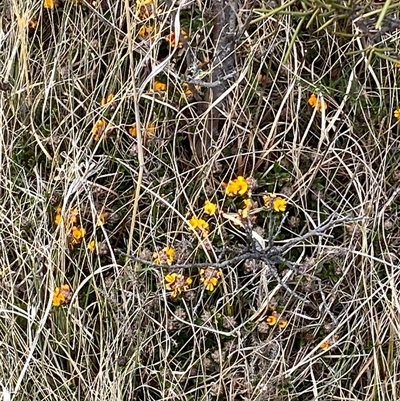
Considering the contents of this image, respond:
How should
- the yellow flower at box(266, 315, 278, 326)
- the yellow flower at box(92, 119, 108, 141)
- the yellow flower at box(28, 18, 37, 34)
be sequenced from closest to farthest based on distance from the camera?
the yellow flower at box(266, 315, 278, 326) < the yellow flower at box(92, 119, 108, 141) < the yellow flower at box(28, 18, 37, 34)

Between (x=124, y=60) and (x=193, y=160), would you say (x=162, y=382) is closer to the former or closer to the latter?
(x=193, y=160)

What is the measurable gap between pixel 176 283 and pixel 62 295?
0.22m

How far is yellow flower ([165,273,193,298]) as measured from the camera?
47.9 inches

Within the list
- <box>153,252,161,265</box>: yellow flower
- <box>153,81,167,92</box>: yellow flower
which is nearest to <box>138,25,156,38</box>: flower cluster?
<box>153,81,167,92</box>: yellow flower

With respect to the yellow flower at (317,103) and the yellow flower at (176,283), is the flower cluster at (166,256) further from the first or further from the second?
the yellow flower at (317,103)

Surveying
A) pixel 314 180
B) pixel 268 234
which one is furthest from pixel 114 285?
pixel 314 180

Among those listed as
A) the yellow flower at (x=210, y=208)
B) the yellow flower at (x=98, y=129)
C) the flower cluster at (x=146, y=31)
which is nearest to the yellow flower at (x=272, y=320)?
the yellow flower at (x=210, y=208)

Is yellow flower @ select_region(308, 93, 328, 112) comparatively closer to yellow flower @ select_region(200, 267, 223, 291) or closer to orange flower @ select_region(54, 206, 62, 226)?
yellow flower @ select_region(200, 267, 223, 291)

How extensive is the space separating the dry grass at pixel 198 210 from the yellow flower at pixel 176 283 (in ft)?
0.04

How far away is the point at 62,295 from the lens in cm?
126

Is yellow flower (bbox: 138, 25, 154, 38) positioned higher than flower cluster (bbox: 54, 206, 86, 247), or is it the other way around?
yellow flower (bbox: 138, 25, 154, 38)

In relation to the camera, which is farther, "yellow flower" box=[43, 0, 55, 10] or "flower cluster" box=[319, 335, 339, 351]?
"yellow flower" box=[43, 0, 55, 10]

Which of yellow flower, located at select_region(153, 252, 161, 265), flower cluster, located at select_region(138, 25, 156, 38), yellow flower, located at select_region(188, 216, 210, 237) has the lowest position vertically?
yellow flower, located at select_region(153, 252, 161, 265)

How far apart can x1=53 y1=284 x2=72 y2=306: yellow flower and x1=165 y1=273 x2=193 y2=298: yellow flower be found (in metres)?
0.19
